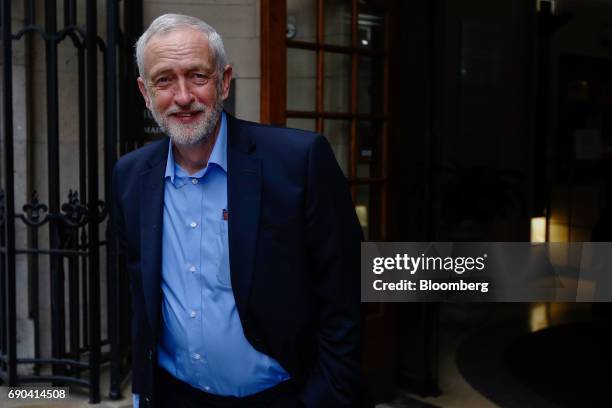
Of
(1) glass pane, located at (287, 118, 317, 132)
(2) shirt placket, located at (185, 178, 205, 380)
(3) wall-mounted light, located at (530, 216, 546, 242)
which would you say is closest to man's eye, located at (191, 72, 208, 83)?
(2) shirt placket, located at (185, 178, 205, 380)

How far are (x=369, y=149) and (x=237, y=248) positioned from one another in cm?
247

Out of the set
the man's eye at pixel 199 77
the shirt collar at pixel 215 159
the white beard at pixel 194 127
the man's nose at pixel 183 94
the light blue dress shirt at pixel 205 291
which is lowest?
the light blue dress shirt at pixel 205 291

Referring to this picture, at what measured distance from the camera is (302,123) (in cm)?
385

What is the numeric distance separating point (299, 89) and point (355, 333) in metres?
2.25

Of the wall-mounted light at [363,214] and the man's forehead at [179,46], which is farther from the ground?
the man's forehead at [179,46]

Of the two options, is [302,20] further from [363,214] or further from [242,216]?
[242,216]

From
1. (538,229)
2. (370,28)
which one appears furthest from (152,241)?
(538,229)

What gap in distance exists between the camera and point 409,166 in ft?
13.6

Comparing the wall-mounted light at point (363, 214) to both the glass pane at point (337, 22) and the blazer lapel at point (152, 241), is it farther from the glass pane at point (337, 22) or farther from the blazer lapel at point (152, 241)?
the blazer lapel at point (152, 241)

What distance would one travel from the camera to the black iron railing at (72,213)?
367cm

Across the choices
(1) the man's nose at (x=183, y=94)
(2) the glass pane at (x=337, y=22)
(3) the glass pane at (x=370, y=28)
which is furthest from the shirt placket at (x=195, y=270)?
(3) the glass pane at (x=370, y=28)

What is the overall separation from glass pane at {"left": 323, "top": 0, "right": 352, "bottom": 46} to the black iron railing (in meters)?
1.14

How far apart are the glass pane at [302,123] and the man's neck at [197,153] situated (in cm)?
194

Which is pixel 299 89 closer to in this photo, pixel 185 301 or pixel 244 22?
pixel 244 22
